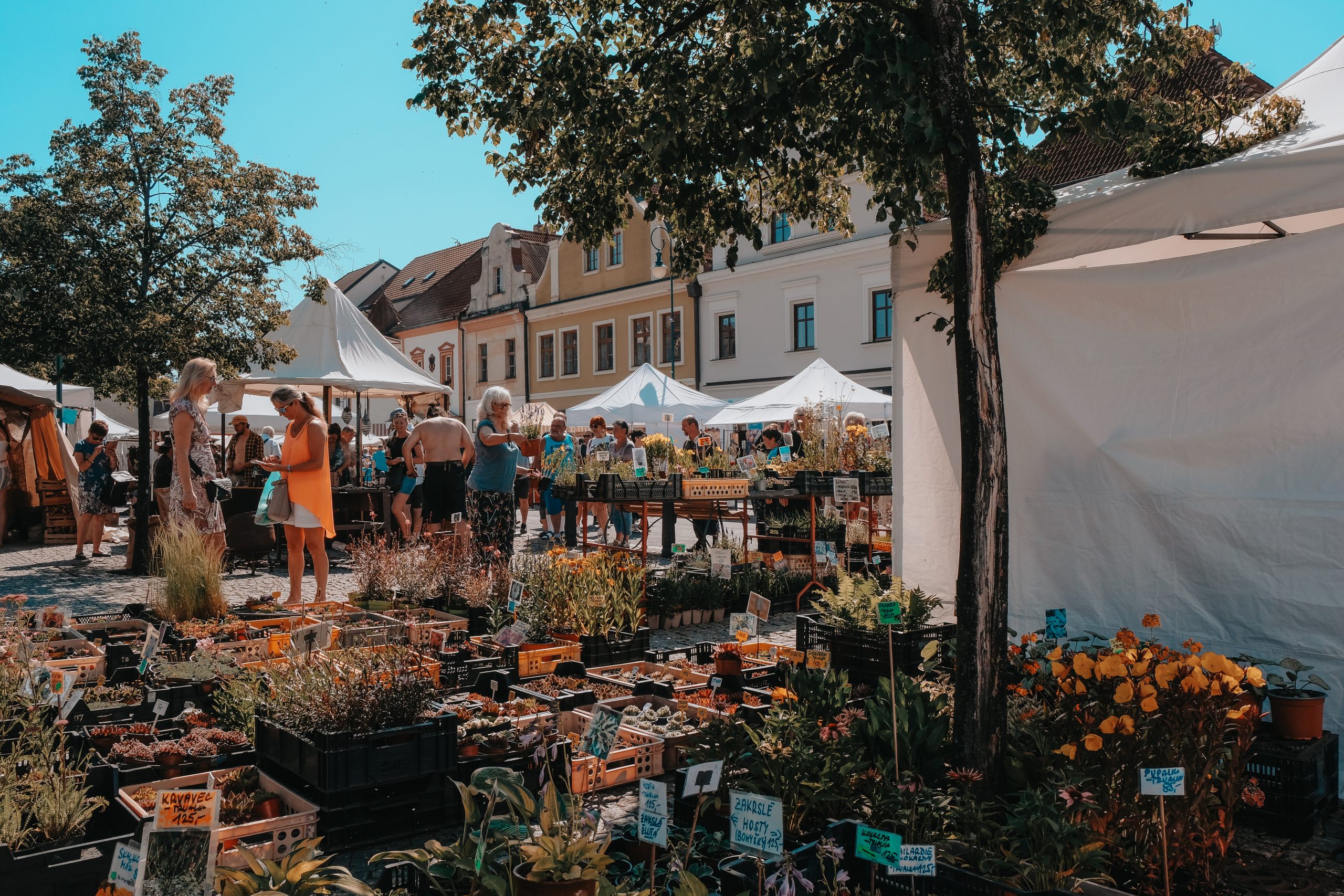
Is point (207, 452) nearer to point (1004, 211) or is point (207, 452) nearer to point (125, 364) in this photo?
point (125, 364)

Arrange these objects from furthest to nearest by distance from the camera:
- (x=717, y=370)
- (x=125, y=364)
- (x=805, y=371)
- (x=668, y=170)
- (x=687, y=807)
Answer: (x=717, y=370) → (x=805, y=371) → (x=125, y=364) → (x=668, y=170) → (x=687, y=807)

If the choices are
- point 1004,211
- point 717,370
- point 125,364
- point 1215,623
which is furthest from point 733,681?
point 717,370

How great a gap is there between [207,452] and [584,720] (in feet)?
16.9

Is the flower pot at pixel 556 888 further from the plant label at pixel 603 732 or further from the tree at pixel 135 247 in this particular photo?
the tree at pixel 135 247

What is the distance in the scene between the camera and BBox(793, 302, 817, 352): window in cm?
2697

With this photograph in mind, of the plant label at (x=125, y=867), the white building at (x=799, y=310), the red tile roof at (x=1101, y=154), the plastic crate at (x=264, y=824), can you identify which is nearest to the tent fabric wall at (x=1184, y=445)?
the plastic crate at (x=264, y=824)

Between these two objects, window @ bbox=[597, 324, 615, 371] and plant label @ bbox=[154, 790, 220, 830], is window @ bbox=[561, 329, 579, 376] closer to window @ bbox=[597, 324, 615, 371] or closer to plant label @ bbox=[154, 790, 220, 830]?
window @ bbox=[597, 324, 615, 371]

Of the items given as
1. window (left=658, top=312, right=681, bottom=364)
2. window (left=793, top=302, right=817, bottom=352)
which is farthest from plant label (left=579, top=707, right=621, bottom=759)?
window (left=658, top=312, right=681, bottom=364)

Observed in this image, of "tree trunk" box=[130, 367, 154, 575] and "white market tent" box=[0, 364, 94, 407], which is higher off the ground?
"white market tent" box=[0, 364, 94, 407]

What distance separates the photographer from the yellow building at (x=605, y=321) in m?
30.6

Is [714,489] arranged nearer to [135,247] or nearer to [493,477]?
[493,477]

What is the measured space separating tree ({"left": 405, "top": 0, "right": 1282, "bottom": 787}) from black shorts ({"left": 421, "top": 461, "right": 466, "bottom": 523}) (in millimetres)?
4730

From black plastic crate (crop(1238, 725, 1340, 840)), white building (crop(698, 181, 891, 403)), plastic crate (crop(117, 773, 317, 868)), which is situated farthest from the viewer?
white building (crop(698, 181, 891, 403))

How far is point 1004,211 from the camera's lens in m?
4.86
